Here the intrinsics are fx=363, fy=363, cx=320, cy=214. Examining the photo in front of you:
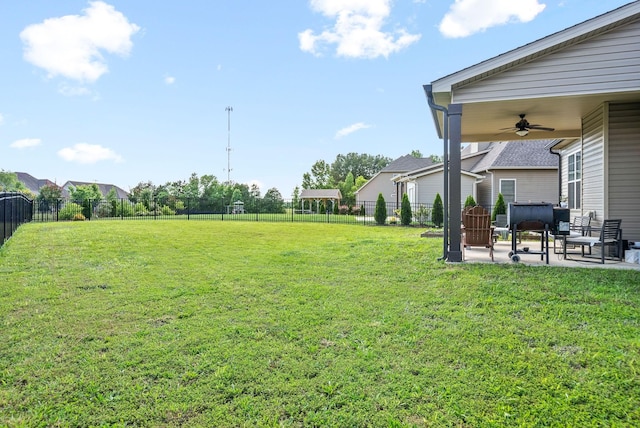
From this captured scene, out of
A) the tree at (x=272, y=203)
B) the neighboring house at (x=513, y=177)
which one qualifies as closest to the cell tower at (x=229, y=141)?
the tree at (x=272, y=203)

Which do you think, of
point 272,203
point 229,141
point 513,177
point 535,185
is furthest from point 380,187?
point 229,141

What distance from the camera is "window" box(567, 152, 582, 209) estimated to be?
29.0 feet

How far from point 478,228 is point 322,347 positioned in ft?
15.0

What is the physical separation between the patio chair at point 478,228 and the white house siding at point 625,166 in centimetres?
240

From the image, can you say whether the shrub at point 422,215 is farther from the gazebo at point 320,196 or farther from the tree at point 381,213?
the gazebo at point 320,196

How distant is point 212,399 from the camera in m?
2.40

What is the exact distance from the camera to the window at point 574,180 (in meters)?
8.85

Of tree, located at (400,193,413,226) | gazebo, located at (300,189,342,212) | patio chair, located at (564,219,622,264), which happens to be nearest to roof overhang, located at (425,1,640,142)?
patio chair, located at (564,219,622,264)

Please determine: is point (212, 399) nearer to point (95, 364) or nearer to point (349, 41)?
point (95, 364)

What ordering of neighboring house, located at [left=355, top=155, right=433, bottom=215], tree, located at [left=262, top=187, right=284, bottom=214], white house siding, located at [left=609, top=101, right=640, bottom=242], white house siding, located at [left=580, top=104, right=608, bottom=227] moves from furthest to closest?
Result: neighboring house, located at [left=355, top=155, right=433, bottom=215]
tree, located at [left=262, top=187, right=284, bottom=214]
white house siding, located at [left=580, top=104, right=608, bottom=227]
white house siding, located at [left=609, top=101, right=640, bottom=242]

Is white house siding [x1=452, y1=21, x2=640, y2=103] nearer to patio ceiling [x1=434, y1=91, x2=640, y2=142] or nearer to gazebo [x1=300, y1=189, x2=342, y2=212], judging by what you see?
patio ceiling [x1=434, y1=91, x2=640, y2=142]

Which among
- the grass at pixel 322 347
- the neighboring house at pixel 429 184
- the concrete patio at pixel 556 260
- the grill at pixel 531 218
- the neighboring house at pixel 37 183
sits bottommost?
the grass at pixel 322 347

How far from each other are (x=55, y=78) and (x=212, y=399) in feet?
62.9

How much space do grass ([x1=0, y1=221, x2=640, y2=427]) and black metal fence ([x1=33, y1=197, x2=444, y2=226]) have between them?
1364cm
